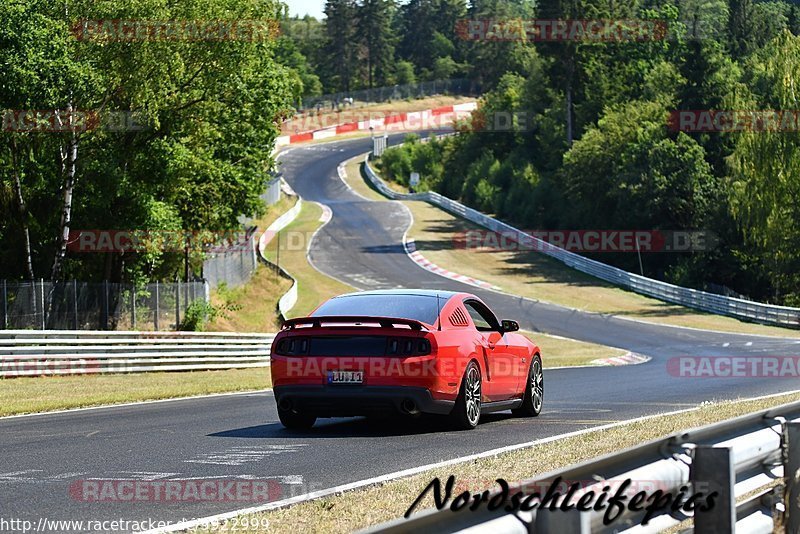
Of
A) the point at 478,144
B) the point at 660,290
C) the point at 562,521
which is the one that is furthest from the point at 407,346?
the point at 478,144

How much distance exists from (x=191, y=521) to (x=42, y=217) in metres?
29.3

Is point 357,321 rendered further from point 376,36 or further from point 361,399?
point 376,36

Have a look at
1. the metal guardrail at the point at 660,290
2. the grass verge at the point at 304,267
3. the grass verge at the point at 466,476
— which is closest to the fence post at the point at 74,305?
the grass verge at the point at 304,267

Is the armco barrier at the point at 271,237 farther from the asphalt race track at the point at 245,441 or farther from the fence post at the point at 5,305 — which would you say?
the asphalt race track at the point at 245,441

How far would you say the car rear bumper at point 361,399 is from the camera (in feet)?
37.1

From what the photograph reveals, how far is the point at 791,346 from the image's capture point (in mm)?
38844

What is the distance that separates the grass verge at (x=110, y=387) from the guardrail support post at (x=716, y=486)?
12228mm

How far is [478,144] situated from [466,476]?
94745 mm

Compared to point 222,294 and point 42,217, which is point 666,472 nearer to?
point 42,217

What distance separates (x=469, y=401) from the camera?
477 inches

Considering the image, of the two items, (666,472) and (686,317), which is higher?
(666,472)

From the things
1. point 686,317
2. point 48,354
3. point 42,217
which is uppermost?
point 42,217

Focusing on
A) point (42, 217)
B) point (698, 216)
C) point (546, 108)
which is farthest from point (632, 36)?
point (42, 217)

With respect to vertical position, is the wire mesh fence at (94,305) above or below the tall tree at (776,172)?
below
